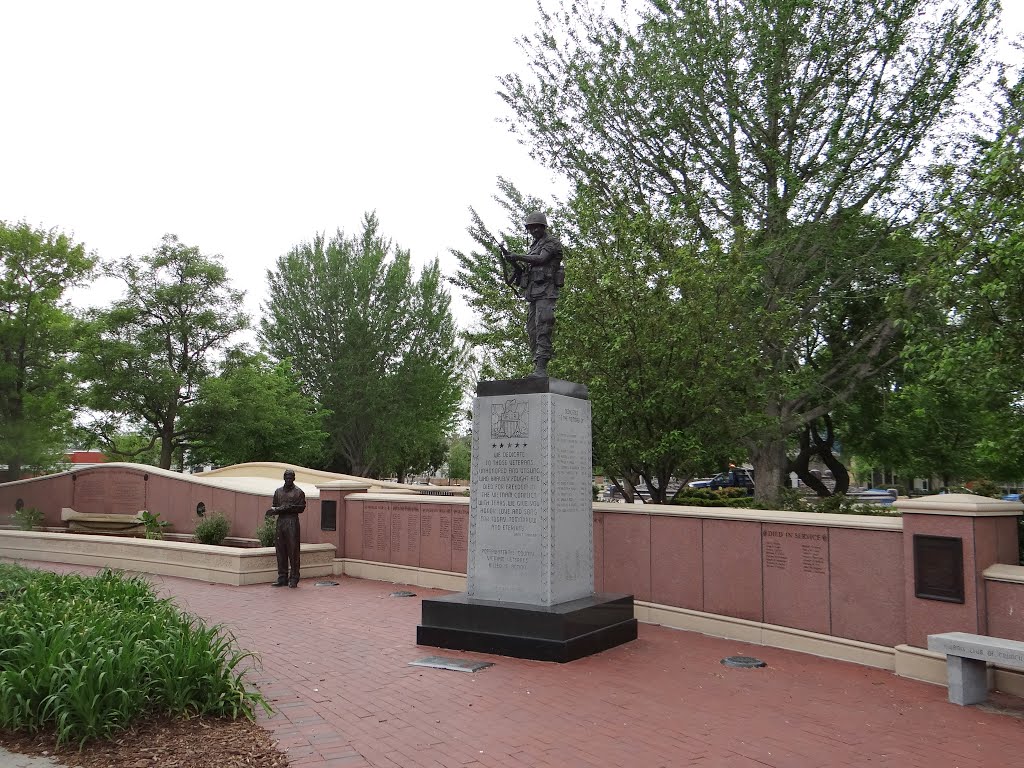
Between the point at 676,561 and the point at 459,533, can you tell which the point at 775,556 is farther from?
the point at 459,533

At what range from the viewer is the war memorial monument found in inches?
332

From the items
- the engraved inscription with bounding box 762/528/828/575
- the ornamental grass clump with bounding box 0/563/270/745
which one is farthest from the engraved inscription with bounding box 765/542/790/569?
the ornamental grass clump with bounding box 0/563/270/745

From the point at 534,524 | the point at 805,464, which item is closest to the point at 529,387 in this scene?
the point at 534,524

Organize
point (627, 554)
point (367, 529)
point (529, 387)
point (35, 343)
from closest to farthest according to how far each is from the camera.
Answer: point (529, 387), point (627, 554), point (367, 529), point (35, 343)

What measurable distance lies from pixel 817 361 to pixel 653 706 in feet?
56.9

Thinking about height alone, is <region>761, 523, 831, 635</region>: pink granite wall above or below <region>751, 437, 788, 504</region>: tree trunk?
below

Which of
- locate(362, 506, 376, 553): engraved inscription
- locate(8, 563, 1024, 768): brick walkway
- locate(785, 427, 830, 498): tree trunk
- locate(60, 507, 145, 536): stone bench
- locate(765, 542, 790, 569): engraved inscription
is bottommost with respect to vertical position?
locate(8, 563, 1024, 768): brick walkway

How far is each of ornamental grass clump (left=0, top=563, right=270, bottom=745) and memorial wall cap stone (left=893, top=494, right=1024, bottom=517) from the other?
6.16 meters

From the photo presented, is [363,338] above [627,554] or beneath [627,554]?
above

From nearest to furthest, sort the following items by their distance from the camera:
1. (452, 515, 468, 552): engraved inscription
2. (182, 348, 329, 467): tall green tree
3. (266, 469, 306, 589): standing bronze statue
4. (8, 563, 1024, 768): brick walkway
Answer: (8, 563, 1024, 768): brick walkway
(452, 515, 468, 552): engraved inscription
(266, 469, 306, 589): standing bronze statue
(182, 348, 329, 467): tall green tree

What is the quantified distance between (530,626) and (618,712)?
Answer: 2.13 meters

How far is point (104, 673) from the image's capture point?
538 cm

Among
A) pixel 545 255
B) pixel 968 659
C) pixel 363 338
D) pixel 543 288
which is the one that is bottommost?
pixel 968 659

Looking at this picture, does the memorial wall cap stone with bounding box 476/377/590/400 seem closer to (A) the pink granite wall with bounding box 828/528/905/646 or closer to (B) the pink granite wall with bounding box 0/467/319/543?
(A) the pink granite wall with bounding box 828/528/905/646
